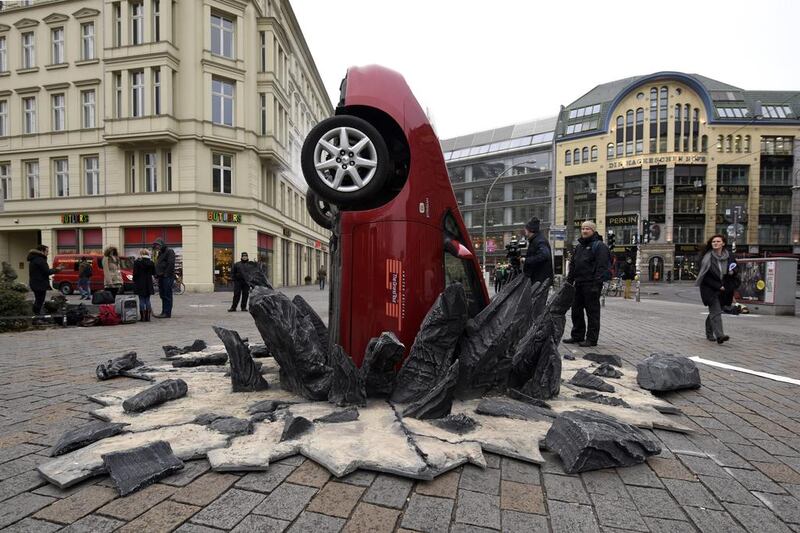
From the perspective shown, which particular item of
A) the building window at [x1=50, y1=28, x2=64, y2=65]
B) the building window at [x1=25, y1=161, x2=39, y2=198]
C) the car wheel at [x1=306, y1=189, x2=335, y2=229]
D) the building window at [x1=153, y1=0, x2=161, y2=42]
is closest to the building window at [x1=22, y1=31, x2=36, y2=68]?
the building window at [x1=50, y1=28, x2=64, y2=65]

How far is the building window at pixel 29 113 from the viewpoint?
2606cm

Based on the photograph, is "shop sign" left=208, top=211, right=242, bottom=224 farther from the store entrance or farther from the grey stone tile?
the grey stone tile

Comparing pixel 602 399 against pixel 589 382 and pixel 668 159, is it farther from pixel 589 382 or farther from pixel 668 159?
pixel 668 159

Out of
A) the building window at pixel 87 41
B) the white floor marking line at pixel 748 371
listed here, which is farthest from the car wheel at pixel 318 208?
the building window at pixel 87 41

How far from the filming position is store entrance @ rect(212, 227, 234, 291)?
947 inches

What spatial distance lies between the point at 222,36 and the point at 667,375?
27512 mm

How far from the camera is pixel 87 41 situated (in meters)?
24.9

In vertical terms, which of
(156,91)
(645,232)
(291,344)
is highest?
(156,91)

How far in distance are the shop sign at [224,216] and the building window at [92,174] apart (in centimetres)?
731

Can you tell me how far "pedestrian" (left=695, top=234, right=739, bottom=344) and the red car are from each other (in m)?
5.42

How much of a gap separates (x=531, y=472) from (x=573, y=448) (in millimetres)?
269

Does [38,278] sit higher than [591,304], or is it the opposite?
[38,278]

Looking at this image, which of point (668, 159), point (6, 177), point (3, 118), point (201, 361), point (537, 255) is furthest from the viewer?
point (668, 159)

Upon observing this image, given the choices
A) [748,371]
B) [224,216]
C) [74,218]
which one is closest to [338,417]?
[748,371]
